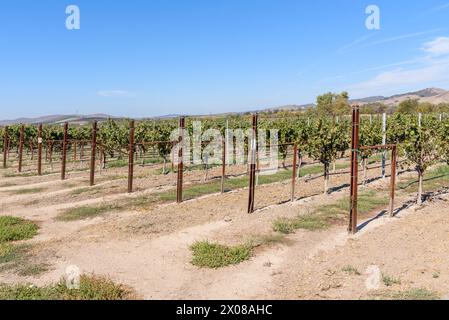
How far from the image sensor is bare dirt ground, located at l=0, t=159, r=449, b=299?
265 inches

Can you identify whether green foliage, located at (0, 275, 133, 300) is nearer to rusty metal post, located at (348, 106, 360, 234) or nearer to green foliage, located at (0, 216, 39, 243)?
green foliage, located at (0, 216, 39, 243)

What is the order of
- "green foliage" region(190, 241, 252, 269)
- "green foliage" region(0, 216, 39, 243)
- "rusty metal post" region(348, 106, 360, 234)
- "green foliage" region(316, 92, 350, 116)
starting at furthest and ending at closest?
"green foliage" region(316, 92, 350, 116) < "green foliage" region(0, 216, 39, 243) < "rusty metal post" region(348, 106, 360, 234) < "green foliage" region(190, 241, 252, 269)

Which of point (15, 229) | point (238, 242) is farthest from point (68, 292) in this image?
point (15, 229)

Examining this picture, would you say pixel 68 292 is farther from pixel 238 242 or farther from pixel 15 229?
pixel 15 229

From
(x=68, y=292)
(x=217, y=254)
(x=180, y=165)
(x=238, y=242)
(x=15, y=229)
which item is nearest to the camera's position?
(x=68, y=292)

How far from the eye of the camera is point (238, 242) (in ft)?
30.3

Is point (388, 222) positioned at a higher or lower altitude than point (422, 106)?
lower

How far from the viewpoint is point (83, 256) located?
835 cm

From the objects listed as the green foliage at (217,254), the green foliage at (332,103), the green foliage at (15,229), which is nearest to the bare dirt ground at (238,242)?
the green foliage at (217,254)

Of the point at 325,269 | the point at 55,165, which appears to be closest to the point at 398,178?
the point at 325,269

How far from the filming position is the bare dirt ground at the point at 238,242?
6719 mm

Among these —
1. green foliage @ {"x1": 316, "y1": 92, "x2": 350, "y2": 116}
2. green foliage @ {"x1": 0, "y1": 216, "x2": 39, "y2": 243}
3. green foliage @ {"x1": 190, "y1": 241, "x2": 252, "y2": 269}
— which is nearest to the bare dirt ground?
green foliage @ {"x1": 190, "y1": 241, "x2": 252, "y2": 269}
